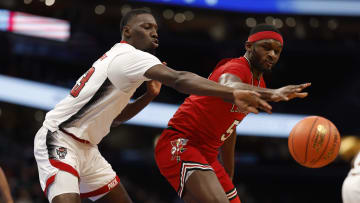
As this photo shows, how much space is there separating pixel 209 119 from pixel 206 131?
0.42ft

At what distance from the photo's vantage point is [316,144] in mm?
5246

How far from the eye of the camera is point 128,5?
797 inches

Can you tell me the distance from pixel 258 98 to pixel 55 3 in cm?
1834

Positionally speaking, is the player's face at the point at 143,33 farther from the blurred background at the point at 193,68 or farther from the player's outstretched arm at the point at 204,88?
the blurred background at the point at 193,68

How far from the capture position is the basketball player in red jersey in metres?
4.61

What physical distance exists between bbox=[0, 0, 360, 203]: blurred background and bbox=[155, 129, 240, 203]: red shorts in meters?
11.0

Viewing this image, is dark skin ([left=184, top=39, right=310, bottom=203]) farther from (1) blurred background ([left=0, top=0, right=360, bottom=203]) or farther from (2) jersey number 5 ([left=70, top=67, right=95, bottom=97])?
(1) blurred background ([left=0, top=0, right=360, bottom=203])

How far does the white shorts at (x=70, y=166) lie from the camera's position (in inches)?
165

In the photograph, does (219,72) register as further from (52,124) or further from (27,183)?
(27,183)

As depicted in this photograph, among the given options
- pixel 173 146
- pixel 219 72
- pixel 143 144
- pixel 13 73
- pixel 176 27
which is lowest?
pixel 143 144

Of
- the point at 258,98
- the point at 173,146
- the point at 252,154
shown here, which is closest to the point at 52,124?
the point at 173,146

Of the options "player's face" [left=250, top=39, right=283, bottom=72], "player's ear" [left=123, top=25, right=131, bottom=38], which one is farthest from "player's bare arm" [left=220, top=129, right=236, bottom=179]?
"player's ear" [left=123, top=25, right=131, bottom=38]

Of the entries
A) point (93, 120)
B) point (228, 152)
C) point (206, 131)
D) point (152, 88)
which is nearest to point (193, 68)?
Answer: point (228, 152)

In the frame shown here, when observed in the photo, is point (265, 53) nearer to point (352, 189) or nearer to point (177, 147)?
point (177, 147)
